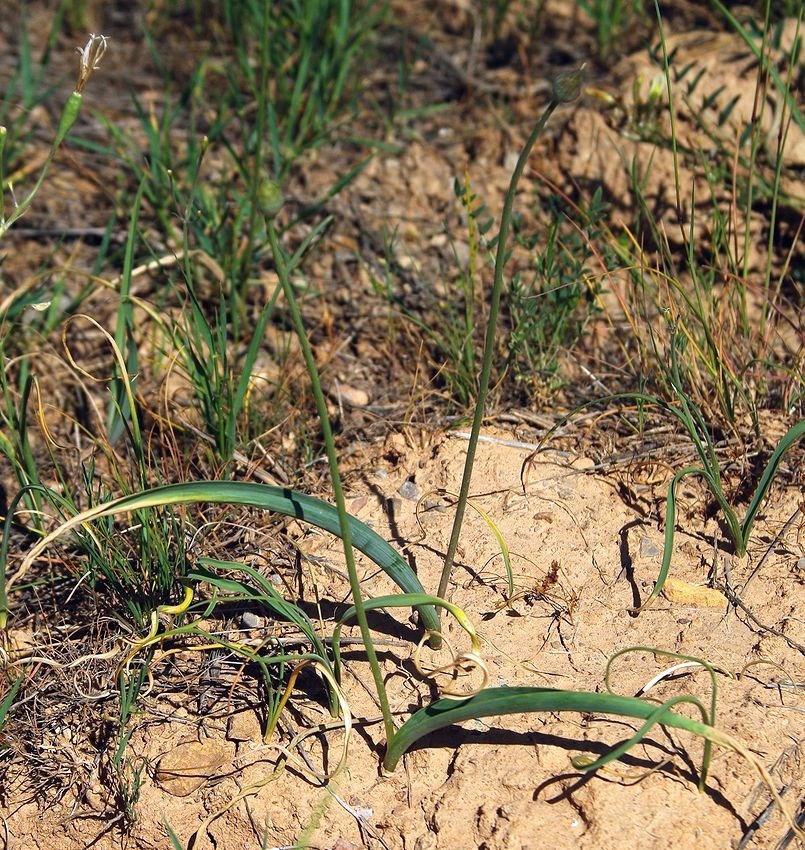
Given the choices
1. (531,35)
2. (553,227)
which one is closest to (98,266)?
(553,227)

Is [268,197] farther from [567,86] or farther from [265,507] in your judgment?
[265,507]

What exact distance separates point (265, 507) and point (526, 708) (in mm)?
520

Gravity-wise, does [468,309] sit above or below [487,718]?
above

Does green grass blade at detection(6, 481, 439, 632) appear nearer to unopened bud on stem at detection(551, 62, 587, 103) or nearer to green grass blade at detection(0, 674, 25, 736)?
green grass blade at detection(0, 674, 25, 736)

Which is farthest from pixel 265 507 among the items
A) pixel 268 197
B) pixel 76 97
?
pixel 76 97

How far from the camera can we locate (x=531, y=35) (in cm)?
326

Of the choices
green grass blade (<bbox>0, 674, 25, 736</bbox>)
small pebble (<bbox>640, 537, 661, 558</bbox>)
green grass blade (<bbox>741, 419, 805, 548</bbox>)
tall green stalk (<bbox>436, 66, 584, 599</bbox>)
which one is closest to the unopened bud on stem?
tall green stalk (<bbox>436, 66, 584, 599</bbox>)

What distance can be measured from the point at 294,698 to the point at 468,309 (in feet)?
3.05

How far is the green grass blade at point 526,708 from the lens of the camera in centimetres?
143

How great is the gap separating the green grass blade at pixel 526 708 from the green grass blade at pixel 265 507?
0.70ft

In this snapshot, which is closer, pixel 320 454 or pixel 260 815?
pixel 260 815

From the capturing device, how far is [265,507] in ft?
5.27

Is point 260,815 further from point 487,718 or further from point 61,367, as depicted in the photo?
point 61,367

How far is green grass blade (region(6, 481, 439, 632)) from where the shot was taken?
Result: 4.95 ft
